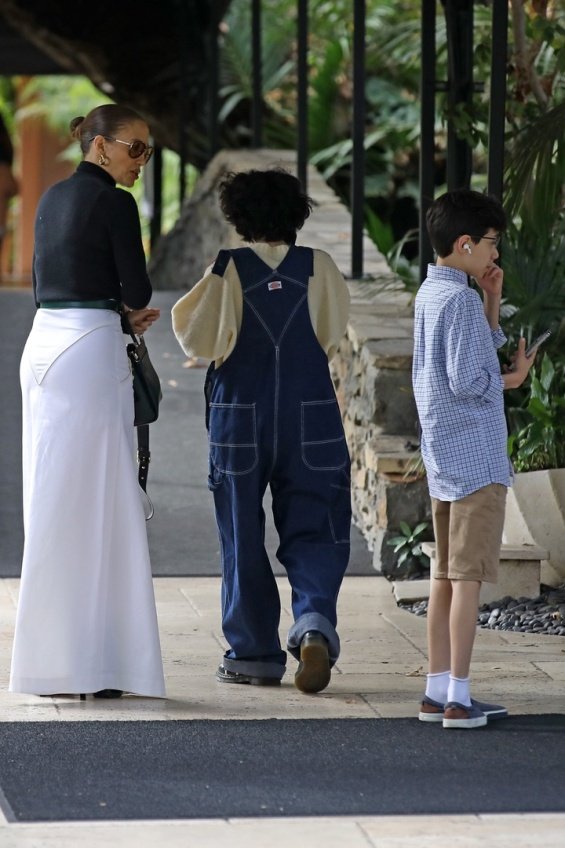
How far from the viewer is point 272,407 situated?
4.84 m

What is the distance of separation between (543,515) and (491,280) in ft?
6.12

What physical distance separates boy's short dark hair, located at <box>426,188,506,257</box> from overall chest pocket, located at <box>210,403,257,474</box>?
777 mm

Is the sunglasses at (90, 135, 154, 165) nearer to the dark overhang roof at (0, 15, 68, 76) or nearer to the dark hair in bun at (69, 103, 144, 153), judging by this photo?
the dark hair in bun at (69, 103, 144, 153)

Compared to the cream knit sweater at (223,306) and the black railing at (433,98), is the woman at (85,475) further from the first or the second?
the black railing at (433,98)

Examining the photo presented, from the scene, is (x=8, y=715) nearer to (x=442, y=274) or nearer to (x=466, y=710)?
(x=466, y=710)

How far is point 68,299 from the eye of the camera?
15.5 ft

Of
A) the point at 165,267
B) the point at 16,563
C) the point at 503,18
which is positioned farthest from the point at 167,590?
the point at 165,267

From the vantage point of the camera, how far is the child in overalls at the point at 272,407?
4820mm

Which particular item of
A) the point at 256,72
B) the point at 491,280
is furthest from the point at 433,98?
the point at 256,72

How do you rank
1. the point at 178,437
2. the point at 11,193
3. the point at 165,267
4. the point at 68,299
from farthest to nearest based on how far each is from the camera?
the point at 165,267 < the point at 11,193 < the point at 178,437 < the point at 68,299

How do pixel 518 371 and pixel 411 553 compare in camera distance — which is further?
pixel 411 553

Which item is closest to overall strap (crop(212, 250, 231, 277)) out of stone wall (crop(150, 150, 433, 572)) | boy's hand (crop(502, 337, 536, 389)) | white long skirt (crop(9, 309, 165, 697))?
white long skirt (crop(9, 309, 165, 697))

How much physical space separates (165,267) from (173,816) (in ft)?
36.0

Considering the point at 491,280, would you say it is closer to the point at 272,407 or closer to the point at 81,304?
the point at 272,407
